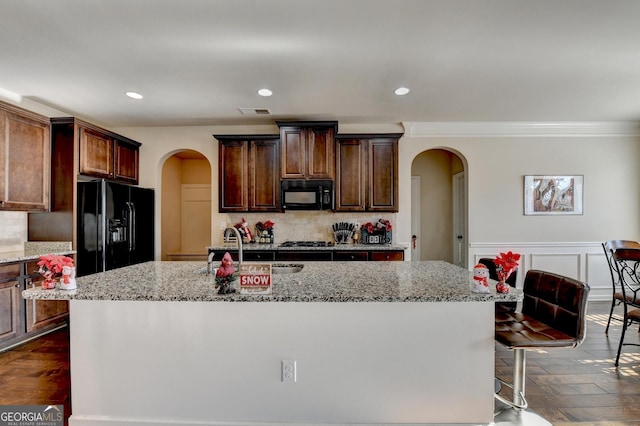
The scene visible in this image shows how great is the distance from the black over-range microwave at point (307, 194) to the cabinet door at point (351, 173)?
0.48ft

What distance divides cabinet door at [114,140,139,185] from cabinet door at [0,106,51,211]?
760 mm

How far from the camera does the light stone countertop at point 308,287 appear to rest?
1654mm

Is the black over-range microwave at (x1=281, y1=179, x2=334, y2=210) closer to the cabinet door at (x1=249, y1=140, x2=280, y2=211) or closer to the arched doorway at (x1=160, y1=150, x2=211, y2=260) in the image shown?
the cabinet door at (x1=249, y1=140, x2=280, y2=211)

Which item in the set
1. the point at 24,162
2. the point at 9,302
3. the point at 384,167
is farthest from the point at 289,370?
the point at 24,162

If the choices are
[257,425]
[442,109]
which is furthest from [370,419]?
[442,109]

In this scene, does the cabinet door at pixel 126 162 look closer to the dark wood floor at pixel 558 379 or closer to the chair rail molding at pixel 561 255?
the dark wood floor at pixel 558 379

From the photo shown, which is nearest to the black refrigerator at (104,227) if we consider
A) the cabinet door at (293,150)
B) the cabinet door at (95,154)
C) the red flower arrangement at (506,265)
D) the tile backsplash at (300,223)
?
the cabinet door at (95,154)

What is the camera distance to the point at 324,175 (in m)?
4.29

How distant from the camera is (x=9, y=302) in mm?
2959

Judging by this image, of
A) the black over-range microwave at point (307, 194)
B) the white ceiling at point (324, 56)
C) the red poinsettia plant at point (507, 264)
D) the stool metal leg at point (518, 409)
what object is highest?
the white ceiling at point (324, 56)

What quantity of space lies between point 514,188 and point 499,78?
2106mm

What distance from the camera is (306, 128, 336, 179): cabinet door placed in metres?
4.28

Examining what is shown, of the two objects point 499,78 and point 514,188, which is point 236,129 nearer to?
point 499,78

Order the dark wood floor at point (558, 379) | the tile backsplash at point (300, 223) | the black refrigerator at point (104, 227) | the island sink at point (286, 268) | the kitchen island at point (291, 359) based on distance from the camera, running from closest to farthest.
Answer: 1. the kitchen island at point (291, 359)
2. the dark wood floor at point (558, 379)
3. the island sink at point (286, 268)
4. the black refrigerator at point (104, 227)
5. the tile backsplash at point (300, 223)
